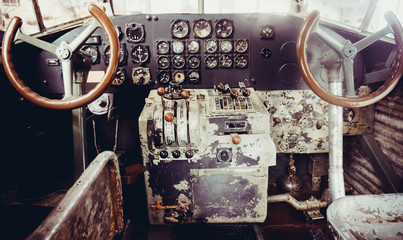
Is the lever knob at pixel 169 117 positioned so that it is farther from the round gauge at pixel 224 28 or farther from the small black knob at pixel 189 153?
the round gauge at pixel 224 28

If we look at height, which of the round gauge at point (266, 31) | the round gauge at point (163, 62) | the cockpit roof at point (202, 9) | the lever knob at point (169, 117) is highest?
the cockpit roof at point (202, 9)

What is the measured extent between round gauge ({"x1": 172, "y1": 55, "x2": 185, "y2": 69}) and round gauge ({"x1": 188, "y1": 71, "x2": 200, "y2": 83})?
0.12 m

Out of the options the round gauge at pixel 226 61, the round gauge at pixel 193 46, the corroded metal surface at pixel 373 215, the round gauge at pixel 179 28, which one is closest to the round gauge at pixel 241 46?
the round gauge at pixel 226 61

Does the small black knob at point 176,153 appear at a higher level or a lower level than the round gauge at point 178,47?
lower

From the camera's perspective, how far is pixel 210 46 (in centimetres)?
239

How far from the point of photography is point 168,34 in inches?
93.3

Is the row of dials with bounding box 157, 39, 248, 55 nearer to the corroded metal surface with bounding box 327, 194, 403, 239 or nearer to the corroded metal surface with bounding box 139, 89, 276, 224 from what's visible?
the corroded metal surface with bounding box 139, 89, 276, 224

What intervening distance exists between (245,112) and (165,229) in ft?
4.03

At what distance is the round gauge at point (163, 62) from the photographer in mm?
2424

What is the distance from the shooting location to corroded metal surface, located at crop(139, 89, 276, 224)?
5.83ft

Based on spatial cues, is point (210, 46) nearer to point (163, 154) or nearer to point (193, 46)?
Result: point (193, 46)

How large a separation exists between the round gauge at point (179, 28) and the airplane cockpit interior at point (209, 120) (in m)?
0.01

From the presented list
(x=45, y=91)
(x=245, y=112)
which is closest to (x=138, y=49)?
(x=45, y=91)

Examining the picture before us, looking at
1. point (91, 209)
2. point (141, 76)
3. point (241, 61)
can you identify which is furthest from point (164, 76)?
point (91, 209)
